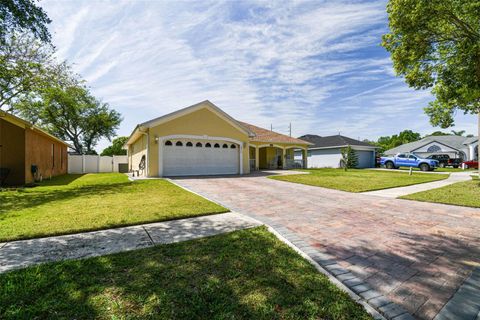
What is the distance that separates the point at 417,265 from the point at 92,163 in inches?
1127

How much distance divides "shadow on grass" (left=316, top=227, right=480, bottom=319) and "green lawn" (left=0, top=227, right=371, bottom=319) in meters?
0.63

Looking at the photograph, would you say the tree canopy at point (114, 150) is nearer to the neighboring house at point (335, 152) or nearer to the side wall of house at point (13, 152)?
the side wall of house at point (13, 152)

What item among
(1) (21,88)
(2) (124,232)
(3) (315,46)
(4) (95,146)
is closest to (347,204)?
(2) (124,232)

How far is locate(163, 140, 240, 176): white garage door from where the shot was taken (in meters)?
14.4

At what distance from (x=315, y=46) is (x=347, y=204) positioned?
306 inches

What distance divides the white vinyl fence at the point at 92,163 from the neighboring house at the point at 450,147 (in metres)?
44.8

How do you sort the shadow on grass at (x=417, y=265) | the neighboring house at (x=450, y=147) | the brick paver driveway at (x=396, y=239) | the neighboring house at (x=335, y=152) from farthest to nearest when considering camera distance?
the neighboring house at (x=450, y=147), the neighboring house at (x=335, y=152), the brick paver driveway at (x=396, y=239), the shadow on grass at (x=417, y=265)

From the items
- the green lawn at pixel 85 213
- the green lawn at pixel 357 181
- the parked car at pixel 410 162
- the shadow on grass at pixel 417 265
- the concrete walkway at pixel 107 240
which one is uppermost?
the parked car at pixel 410 162

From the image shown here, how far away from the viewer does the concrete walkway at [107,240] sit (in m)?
3.16

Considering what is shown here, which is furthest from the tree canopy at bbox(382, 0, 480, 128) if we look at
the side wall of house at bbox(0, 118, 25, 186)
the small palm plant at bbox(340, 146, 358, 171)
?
the side wall of house at bbox(0, 118, 25, 186)

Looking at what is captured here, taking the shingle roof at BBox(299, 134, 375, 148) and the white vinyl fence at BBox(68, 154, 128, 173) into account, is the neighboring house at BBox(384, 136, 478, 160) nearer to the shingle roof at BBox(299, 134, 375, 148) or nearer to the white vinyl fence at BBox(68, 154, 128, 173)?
the shingle roof at BBox(299, 134, 375, 148)

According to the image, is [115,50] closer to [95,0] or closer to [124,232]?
[95,0]

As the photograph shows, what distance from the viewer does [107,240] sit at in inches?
150

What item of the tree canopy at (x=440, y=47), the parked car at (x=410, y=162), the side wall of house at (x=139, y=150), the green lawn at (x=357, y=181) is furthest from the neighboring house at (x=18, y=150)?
the parked car at (x=410, y=162)
